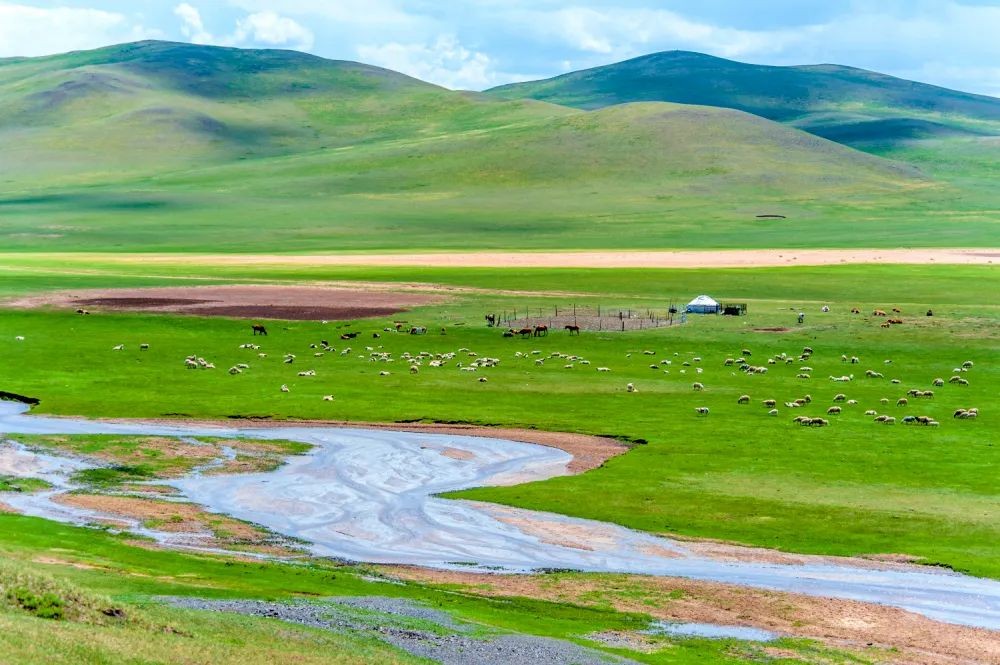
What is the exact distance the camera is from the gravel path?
1066 inches

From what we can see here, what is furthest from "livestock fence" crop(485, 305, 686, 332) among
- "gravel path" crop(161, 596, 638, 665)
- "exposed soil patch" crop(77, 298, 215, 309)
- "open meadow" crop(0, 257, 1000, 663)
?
"gravel path" crop(161, 596, 638, 665)

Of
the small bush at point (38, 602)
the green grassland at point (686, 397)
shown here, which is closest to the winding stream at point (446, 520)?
the green grassland at point (686, 397)

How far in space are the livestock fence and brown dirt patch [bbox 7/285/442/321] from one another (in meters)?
10.2

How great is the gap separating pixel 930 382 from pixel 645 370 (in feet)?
48.6

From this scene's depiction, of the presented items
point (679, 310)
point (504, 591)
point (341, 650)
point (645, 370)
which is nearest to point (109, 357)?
point (645, 370)

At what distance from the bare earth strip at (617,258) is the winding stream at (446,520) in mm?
93789

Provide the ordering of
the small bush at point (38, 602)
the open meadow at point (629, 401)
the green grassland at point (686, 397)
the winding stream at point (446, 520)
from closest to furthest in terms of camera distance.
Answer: the small bush at point (38, 602) < the open meadow at point (629, 401) < the winding stream at point (446, 520) < the green grassland at point (686, 397)

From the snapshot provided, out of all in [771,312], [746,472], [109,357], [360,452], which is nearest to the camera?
[746,472]

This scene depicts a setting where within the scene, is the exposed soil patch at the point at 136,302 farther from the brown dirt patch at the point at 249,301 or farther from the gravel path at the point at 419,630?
the gravel path at the point at 419,630

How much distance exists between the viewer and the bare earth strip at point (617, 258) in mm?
152500

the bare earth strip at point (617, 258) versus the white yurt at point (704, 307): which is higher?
the bare earth strip at point (617, 258)

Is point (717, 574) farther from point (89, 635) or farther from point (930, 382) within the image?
point (930, 382)

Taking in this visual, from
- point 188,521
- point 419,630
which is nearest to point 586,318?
point 188,521

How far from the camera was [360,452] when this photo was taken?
54.5m
